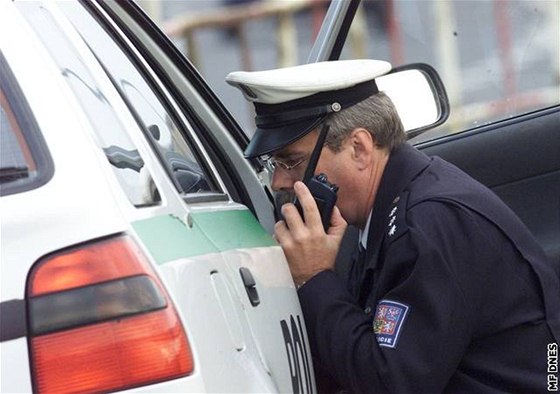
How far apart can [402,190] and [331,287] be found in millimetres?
273

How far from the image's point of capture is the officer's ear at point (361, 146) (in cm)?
262

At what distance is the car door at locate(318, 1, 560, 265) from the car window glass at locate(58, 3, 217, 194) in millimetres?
616

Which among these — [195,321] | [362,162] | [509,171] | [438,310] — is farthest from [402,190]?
[509,171]

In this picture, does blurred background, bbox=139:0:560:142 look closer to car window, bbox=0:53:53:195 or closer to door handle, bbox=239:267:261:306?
door handle, bbox=239:267:261:306

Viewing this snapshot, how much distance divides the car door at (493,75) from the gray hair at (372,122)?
0.48 meters

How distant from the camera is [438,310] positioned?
230 centimetres

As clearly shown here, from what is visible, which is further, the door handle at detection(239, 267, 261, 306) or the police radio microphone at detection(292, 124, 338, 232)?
the police radio microphone at detection(292, 124, 338, 232)

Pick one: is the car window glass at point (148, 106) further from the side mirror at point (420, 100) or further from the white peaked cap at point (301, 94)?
the side mirror at point (420, 100)

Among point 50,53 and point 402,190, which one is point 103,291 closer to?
point 50,53

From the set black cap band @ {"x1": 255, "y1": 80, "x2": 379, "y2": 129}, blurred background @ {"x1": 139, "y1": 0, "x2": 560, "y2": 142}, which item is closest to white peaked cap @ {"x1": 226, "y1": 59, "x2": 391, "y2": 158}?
black cap band @ {"x1": 255, "y1": 80, "x2": 379, "y2": 129}

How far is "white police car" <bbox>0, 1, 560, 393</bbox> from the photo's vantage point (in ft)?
5.55
